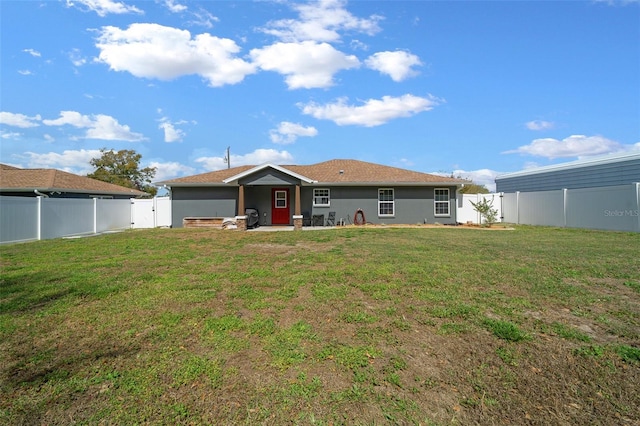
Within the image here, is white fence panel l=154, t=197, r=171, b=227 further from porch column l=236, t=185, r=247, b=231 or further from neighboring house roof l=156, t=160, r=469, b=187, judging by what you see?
porch column l=236, t=185, r=247, b=231

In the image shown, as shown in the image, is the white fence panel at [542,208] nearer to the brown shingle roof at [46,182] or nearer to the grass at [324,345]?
the grass at [324,345]

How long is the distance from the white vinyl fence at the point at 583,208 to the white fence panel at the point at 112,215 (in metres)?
21.9

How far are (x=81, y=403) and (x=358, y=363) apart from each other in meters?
2.09

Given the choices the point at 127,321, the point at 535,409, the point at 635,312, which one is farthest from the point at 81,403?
the point at 635,312

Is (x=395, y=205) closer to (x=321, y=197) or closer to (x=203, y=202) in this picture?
(x=321, y=197)

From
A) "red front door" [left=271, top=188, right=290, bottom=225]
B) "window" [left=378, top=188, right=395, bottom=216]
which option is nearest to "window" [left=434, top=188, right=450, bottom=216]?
"window" [left=378, top=188, right=395, bottom=216]

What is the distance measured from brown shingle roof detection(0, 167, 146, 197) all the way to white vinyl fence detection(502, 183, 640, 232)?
2455cm

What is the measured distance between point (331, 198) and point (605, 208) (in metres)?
12.0

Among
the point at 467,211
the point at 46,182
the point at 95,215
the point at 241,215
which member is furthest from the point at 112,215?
the point at 467,211

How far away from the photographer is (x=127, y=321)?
13.0ft

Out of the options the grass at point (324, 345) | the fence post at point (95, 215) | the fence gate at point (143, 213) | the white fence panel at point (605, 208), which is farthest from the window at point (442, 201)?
the fence post at point (95, 215)

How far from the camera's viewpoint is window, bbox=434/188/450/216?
61.2 ft

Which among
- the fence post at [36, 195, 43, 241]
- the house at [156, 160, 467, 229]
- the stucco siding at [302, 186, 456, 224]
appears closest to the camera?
the fence post at [36, 195, 43, 241]

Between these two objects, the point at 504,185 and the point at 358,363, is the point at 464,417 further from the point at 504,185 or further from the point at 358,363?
the point at 504,185
